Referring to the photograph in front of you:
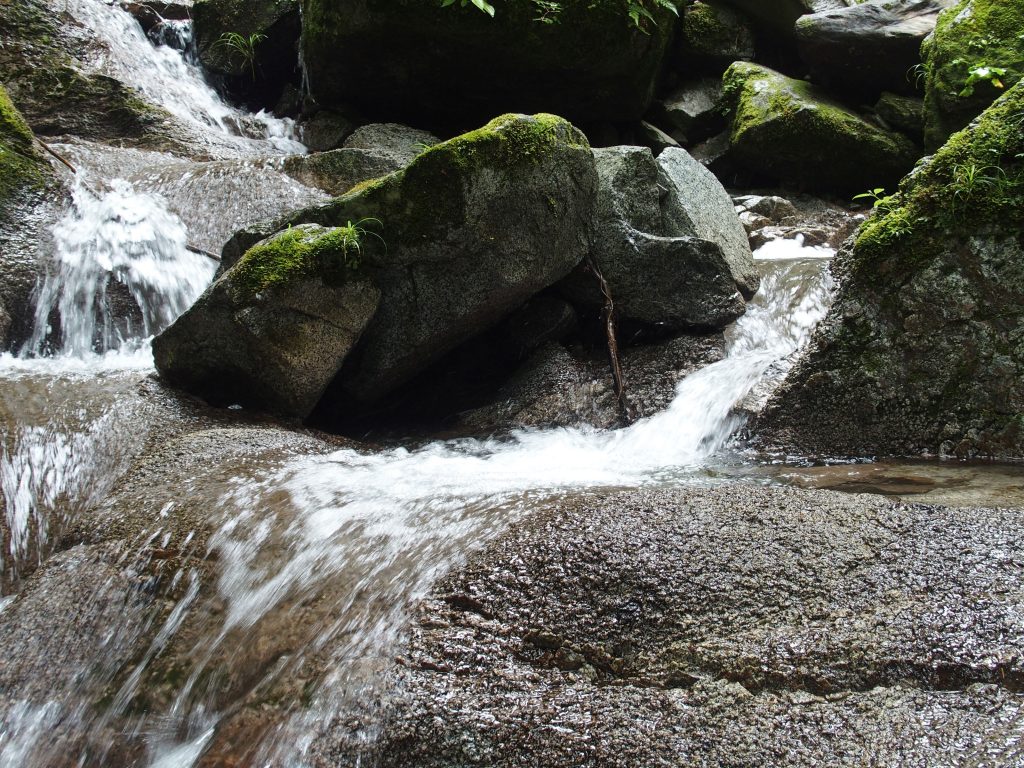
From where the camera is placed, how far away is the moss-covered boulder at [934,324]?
341 cm

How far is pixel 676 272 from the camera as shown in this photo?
5.48 m

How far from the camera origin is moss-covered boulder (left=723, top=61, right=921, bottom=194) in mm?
8758

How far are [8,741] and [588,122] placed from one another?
8456mm

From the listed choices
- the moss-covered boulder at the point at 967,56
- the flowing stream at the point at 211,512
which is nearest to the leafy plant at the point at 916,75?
the moss-covered boulder at the point at 967,56

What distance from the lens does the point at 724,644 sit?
195 centimetres

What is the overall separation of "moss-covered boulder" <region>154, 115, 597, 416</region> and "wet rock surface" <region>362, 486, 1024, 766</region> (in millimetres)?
2554

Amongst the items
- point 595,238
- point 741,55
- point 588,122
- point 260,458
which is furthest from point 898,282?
point 741,55

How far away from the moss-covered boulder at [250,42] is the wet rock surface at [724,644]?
972cm

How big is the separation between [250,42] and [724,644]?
34.4 ft

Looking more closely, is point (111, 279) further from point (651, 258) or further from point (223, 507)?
point (651, 258)

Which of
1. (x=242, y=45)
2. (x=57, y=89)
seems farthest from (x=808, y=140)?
(x=57, y=89)

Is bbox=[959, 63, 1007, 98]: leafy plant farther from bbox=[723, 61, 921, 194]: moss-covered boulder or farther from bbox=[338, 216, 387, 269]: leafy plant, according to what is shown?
bbox=[338, 216, 387, 269]: leafy plant

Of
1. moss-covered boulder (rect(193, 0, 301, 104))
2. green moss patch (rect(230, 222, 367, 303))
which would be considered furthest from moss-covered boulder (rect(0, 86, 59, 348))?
moss-covered boulder (rect(193, 0, 301, 104))

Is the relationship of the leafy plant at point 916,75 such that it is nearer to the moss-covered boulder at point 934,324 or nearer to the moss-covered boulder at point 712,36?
the moss-covered boulder at point 712,36
